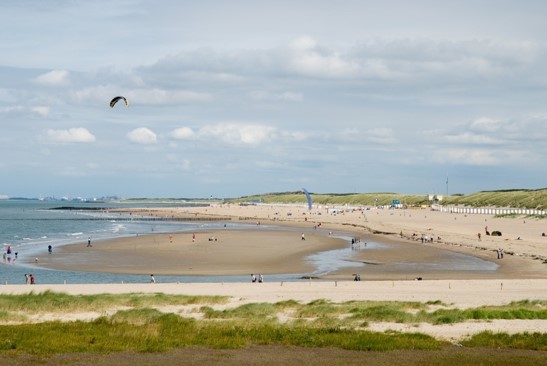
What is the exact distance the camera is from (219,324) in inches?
989

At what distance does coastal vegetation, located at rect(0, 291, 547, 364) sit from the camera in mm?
21016

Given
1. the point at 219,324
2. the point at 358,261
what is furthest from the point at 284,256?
the point at 219,324

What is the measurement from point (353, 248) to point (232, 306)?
137 ft

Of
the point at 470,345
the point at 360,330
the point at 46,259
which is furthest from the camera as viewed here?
the point at 46,259

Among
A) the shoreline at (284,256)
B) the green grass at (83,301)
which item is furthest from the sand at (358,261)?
the green grass at (83,301)

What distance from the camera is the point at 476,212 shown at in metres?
148

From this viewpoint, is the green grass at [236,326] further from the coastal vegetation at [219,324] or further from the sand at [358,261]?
the sand at [358,261]

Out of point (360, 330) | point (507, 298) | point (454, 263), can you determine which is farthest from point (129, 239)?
point (360, 330)

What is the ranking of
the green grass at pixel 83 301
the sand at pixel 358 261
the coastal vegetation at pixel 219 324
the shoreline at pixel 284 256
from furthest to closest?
1. the shoreline at pixel 284 256
2. the sand at pixel 358 261
3. the green grass at pixel 83 301
4. the coastal vegetation at pixel 219 324

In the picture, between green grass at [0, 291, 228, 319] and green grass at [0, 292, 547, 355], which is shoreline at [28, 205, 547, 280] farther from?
green grass at [0, 292, 547, 355]

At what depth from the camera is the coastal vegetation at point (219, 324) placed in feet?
68.9

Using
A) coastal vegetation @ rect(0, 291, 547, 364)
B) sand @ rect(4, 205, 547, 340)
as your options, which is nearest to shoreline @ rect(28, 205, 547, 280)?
sand @ rect(4, 205, 547, 340)

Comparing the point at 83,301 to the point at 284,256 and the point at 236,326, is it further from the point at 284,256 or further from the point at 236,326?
the point at 284,256

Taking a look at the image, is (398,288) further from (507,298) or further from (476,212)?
(476,212)
